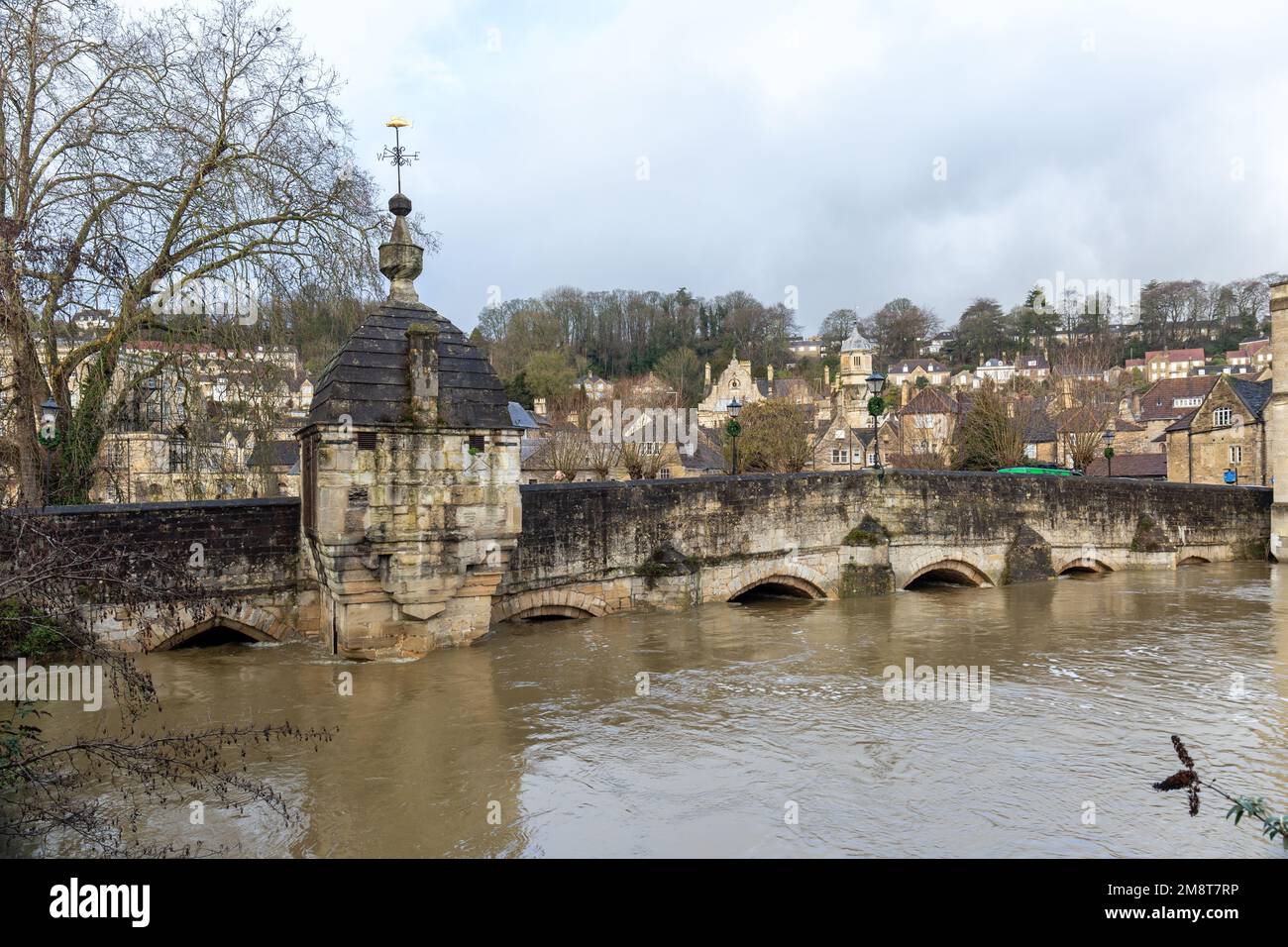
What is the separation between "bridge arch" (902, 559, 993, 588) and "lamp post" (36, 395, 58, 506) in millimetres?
15277

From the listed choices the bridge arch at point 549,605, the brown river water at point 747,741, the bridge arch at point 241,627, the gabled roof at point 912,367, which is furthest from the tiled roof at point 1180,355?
the bridge arch at point 241,627

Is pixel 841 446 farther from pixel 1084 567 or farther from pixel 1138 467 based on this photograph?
pixel 1084 567

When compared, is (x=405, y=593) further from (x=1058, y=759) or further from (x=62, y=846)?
(x=1058, y=759)

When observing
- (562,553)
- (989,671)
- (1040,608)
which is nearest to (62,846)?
(562,553)

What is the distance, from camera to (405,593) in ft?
38.8

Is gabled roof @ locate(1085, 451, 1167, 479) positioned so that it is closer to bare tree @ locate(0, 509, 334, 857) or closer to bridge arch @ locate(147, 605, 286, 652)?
bridge arch @ locate(147, 605, 286, 652)

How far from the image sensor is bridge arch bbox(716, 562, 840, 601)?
1752 centimetres

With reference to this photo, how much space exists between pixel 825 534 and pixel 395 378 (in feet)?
32.2

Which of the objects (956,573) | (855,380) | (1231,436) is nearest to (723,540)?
(956,573)

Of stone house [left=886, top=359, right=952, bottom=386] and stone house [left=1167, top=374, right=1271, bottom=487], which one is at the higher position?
stone house [left=886, top=359, right=952, bottom=386]

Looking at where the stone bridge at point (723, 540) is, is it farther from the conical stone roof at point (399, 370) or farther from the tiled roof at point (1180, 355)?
the tiled roof at point (1180, 355)

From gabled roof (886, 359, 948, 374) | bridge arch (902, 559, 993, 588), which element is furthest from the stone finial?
gabled roof (886, 359, 948, 374)

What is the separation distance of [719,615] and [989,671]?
5099 mm

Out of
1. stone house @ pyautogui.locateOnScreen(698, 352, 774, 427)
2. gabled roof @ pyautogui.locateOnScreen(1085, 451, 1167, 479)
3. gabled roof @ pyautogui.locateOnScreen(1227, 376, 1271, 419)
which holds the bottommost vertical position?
gabled roof @ pyautogui.locateOnScreen(1085, 451, 1167, 479)
